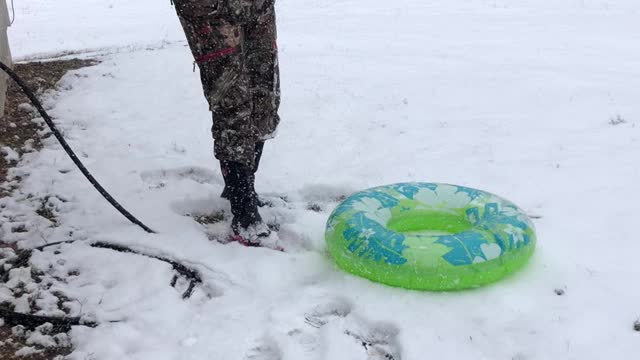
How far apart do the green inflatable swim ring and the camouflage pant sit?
24.2 inches

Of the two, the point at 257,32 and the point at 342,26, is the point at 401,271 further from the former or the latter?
the point at 342,26

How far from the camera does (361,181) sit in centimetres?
401

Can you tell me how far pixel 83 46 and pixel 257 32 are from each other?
689 centimetres

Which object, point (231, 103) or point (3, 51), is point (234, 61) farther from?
point (3, 51)

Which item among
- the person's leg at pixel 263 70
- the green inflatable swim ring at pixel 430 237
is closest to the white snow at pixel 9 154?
the person's leg at pixel 263 70

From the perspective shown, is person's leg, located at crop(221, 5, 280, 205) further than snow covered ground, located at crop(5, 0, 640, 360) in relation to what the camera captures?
Yes

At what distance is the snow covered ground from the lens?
257 centimetres

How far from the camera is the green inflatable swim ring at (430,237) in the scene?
277 centimetres

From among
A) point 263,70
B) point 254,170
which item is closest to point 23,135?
point 254,170

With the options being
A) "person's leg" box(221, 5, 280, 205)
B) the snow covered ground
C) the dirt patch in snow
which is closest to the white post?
the dirt patch in snow

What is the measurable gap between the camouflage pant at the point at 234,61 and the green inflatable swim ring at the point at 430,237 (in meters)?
0.62

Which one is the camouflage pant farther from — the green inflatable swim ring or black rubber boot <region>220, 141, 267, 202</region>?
the green inflatable swim ring

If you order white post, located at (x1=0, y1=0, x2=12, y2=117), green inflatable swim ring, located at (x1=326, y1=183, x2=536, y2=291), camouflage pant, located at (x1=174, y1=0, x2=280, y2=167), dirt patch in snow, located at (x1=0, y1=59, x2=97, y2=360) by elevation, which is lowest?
dirt patch in snow, located at (x1=0, y1=59, x2=97, y2=360)

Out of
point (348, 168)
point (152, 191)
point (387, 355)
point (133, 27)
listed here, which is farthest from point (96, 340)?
point (133, 27)
